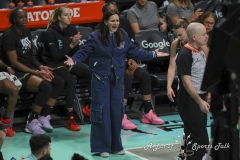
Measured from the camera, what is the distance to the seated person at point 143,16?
35.7 feet

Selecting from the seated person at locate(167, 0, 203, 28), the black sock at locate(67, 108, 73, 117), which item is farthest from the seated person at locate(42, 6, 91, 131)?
the seated person at locate(167, 0, 203, 28)

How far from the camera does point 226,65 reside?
14.7ft

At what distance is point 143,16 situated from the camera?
11.0 metres

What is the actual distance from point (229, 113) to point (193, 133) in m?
2.58

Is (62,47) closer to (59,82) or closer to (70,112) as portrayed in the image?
(59,82)

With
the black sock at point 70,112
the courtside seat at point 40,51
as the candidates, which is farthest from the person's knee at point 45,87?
the courtside seat at point 40,51

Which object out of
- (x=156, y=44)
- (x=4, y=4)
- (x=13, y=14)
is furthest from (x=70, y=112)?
(x=4, y=4)


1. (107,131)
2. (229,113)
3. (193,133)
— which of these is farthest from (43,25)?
(229,113)

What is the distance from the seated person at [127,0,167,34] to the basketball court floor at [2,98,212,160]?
1632 mm

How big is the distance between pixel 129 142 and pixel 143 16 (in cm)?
272

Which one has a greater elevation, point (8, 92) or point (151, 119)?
point (8, 92)

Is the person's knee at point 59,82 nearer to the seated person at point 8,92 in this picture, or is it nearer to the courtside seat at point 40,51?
the courtside seat at point 40,51

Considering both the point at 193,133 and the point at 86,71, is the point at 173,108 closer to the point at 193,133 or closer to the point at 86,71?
the point at 86,71

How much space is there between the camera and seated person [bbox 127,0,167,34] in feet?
35.7
